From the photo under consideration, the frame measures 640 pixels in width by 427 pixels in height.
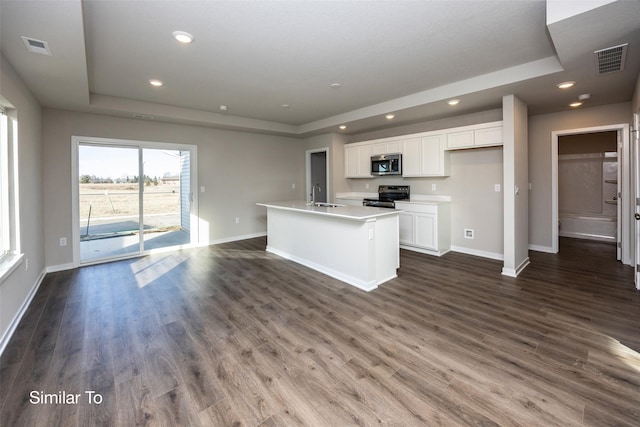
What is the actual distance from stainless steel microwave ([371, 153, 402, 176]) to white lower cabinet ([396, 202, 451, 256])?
720 millimetres

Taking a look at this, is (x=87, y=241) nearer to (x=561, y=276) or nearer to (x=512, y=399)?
(x=512, y=399)

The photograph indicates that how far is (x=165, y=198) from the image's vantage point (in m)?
5.36

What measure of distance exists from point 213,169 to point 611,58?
5.95 m

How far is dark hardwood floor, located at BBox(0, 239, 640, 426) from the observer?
1617mm

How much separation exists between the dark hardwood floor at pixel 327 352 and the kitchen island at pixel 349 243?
24 cm

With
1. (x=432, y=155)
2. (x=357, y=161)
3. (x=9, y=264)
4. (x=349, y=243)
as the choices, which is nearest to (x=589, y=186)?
(x=432, y=155)

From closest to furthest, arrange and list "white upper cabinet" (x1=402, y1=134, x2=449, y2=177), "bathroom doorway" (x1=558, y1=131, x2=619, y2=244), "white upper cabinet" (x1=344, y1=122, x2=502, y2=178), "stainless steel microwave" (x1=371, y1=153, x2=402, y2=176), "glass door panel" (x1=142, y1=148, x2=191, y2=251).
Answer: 1. "white upper cabinet" (x1=344, y1=122, x2=502, y2=178)
2. "white upper cabinet" (x1=402, y1=134, x2=449, y2=177)
3. "glass door panel" (x1=142, y1=148, x2=191, y2=251)
4. "stainless steel microwave" (x1=371, y1=153, x2=402, y2=176)
5. "bathroom doorway" (x1=558, y1=131, x2=619, y2=244)

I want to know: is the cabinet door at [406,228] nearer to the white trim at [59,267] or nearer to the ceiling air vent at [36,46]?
the ceiling air vent at [36,46]

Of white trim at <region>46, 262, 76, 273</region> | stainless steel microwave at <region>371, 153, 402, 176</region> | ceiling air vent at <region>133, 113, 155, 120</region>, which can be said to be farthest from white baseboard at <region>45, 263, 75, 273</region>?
stainless steel microwave at <region>371, 153, 402, 176</region>

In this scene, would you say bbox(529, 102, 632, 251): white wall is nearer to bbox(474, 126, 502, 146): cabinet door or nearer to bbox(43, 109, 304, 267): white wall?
bbox(474, 126, 502, 146): cabinet door

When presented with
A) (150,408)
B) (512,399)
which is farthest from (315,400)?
(512,399)

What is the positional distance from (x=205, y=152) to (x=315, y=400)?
523cm

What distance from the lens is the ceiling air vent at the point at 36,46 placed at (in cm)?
224

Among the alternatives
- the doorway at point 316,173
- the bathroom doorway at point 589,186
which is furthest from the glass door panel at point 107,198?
the bathroom doorway at point 589,186
